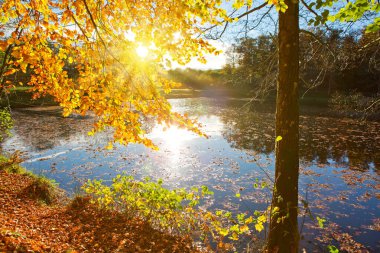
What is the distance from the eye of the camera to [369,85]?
42375 mm

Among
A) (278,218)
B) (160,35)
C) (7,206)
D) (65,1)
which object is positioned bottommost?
(7,206)

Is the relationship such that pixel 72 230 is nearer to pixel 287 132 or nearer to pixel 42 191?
pixel 42 191

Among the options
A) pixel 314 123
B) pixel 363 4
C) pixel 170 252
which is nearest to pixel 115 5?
pixel 363 4

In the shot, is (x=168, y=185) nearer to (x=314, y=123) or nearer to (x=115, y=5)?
(x=115, y=5)

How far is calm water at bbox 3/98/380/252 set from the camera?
8.67m

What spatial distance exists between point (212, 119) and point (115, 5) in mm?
22453

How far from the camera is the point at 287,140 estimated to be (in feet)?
13.4

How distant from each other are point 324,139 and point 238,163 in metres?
8.82

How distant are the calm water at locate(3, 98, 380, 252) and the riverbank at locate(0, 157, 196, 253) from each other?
227 cm

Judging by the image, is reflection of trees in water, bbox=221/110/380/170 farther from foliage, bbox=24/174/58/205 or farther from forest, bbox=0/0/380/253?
foliage, bbox=24/174/58/205

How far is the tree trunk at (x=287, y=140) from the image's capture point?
12.8ft

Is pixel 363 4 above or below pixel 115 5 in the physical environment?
below

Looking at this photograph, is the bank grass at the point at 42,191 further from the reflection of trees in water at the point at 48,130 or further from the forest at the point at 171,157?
the reflection of trees in water at the point at 48,130

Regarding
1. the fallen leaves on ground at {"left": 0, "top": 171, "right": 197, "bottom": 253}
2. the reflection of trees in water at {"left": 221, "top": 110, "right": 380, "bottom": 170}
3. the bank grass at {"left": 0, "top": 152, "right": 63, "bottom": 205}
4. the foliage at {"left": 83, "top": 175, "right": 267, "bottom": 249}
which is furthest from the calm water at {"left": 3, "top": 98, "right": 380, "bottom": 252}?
the fallen leaves on ground at {"left": 0, "top": 171, "right": 197, "bottom": 253}
